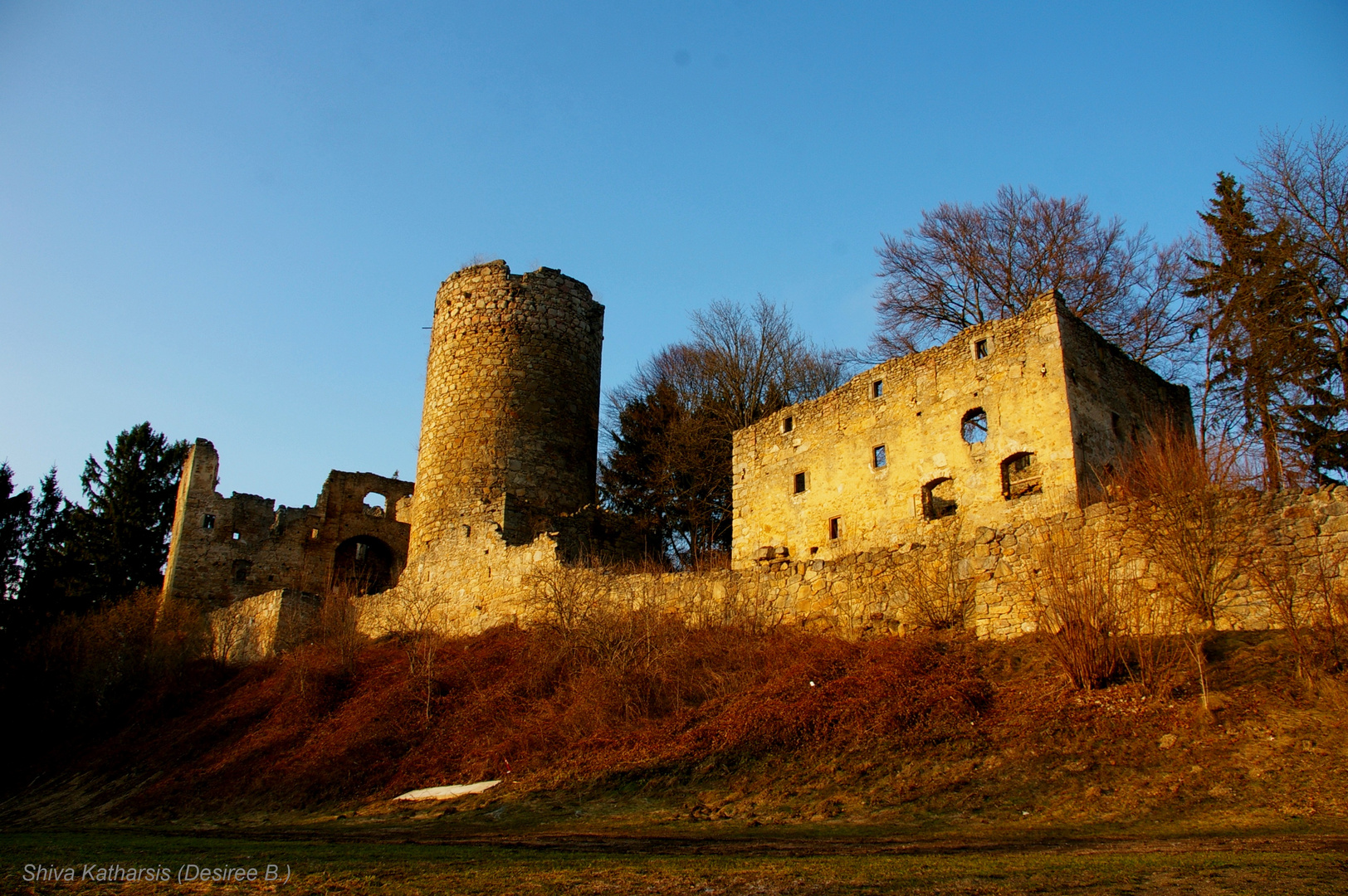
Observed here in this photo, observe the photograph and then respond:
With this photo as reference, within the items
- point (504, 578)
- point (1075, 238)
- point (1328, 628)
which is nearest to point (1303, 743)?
point (1328, 628)

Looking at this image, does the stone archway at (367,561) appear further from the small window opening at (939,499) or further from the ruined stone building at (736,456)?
the small window opening at (939,499)

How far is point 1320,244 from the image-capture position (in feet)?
61.0

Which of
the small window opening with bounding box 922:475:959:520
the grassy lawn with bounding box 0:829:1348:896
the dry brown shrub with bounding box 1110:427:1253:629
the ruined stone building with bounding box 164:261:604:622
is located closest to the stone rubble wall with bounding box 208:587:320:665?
the ruined stone building with bounding box 164:261:604:622

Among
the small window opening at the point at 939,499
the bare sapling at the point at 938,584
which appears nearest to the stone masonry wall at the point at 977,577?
the bare sapling at the point at 938,584

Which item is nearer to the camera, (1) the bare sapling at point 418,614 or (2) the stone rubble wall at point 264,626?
(1) the bare sapling at point 418,614

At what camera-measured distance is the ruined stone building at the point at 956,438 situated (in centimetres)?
1583

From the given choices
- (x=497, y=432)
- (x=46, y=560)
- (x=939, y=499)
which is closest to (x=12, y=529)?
(x=46, y=560)

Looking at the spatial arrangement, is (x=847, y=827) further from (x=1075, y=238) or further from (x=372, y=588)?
(x=372, y=588)

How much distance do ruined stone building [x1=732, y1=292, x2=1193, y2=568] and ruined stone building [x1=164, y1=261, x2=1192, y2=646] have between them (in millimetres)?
35

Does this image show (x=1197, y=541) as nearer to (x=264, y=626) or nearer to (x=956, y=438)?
(x=956, y=438)

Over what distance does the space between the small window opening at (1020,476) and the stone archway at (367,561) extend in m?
20.2

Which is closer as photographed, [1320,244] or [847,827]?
[847,827]

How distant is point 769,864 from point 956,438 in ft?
40.3

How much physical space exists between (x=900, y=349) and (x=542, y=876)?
22226 mm
